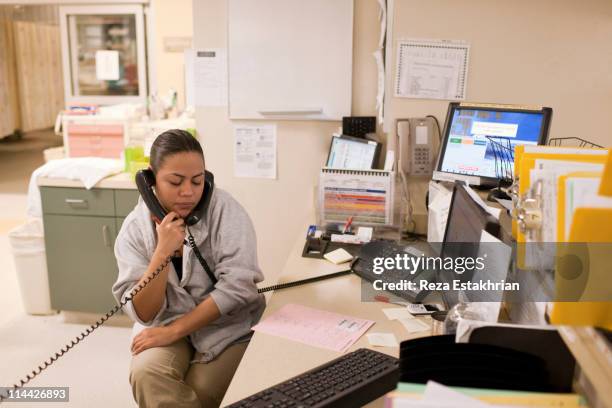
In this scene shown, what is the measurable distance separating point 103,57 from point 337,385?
19.1ft

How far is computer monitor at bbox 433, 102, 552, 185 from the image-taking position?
213 cm

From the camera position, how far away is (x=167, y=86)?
6.20m

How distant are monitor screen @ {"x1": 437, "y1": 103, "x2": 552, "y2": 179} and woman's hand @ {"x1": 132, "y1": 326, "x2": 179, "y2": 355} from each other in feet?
4.29

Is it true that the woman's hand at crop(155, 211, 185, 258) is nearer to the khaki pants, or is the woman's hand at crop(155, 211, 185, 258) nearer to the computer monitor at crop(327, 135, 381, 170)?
the khaki pants

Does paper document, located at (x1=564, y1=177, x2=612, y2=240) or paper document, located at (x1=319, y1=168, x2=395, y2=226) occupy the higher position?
paper document, located at (x1=564, y1=177, x2=612, y2=240)

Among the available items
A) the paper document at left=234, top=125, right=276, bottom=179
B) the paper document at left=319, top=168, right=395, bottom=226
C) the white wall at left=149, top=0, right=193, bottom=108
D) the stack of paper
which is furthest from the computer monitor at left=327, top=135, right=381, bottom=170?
the white wall at left=149, top=0, right=193, bottom=108

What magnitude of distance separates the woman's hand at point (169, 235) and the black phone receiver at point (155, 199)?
1.4 inches

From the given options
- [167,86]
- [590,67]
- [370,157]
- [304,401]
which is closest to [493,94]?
[590,67]

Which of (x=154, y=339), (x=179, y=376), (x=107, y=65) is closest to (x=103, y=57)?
(x=107, y=65)

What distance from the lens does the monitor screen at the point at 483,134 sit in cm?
213

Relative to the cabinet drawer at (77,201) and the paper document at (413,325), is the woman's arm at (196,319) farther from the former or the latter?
the cabinet drawer at (77,201)

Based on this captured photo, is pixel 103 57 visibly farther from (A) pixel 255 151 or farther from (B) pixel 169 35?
(A) pixel 255 151

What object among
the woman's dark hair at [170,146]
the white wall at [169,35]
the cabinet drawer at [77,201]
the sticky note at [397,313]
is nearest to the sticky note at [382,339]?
the sticky note at [397,313]

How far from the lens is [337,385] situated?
1204mm
